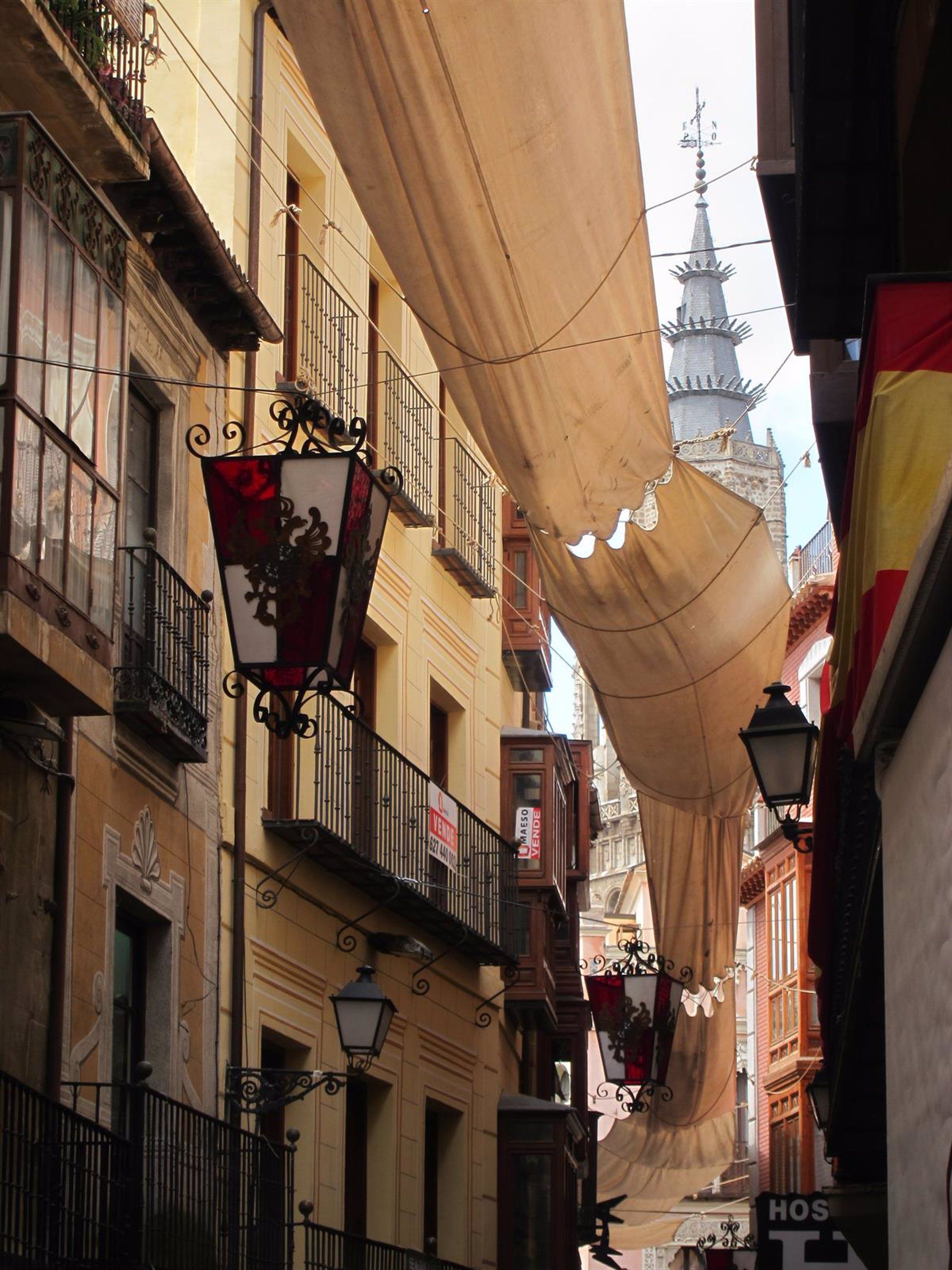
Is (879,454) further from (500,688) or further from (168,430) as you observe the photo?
(500,688)

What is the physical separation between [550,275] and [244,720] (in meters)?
6.28

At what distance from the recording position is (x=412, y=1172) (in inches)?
658

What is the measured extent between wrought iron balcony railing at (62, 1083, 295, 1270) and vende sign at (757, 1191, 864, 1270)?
10.4 ft

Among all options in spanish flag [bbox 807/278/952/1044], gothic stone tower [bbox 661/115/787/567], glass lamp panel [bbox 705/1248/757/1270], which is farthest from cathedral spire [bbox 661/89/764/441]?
spanish flag [bbox 807/278/952/1044]

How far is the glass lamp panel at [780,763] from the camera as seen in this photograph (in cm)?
1110

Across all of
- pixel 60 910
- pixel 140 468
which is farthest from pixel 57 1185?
pixel 140 468

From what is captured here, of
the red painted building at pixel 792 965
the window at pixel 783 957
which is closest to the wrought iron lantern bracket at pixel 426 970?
the red painted building at pixel 792 965

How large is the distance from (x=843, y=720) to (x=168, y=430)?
651cm

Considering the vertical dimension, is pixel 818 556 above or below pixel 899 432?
above

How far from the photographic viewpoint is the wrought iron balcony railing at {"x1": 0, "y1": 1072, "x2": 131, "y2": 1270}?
7.97 m

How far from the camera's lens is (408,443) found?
17.3 m

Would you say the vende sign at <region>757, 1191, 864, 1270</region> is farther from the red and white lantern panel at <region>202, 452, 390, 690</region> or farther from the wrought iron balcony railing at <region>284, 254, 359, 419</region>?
the red and white lantern panel at <region>202, 452, 390, 690</region>

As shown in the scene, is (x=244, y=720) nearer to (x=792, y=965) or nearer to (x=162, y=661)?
(x=162, y=661)

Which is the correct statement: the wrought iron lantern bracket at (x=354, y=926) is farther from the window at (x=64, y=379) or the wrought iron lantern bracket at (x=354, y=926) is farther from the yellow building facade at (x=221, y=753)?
the window at (x=64, y=379)
